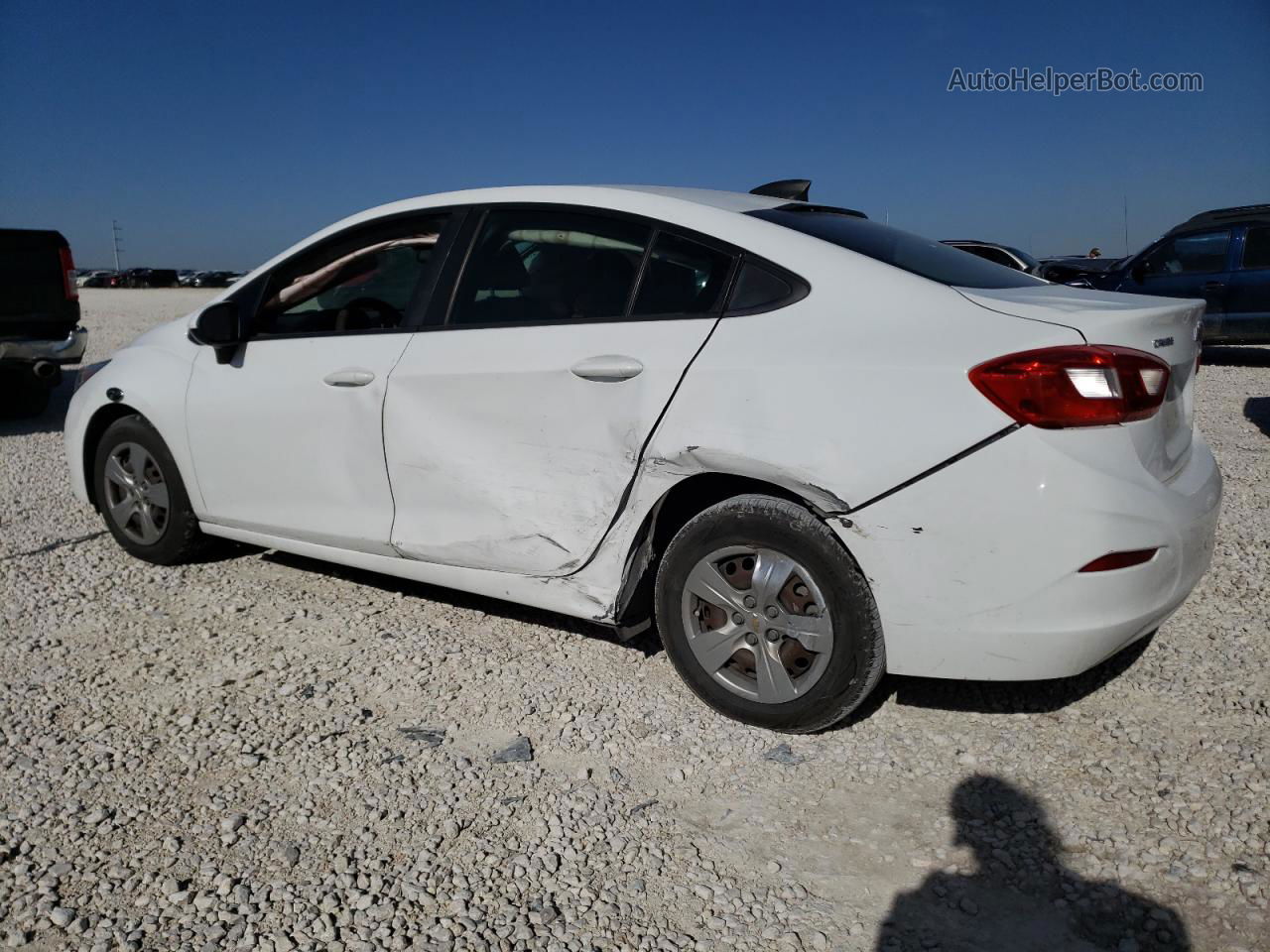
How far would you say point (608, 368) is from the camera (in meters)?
3.15

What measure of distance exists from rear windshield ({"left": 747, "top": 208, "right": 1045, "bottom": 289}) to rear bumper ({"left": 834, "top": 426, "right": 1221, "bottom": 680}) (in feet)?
2.30

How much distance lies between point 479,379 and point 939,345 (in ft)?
5.09

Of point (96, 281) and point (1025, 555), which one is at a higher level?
point (1025, 555)

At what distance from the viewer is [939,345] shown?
8.80 ft

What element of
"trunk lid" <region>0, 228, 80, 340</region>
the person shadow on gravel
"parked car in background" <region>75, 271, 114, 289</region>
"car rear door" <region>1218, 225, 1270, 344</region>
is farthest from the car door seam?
Answer: "parked car in background" <region>75, 271, 114, 289</region>

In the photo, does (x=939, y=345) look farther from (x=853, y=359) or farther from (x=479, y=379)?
(x=479, y=379)

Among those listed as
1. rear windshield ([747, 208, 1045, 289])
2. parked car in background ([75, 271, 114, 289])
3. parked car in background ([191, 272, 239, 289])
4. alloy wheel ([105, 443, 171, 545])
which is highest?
rear windshield ([747, 208, 1045, 289])

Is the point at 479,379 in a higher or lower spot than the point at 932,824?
higher

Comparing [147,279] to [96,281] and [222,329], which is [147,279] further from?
[222,329]

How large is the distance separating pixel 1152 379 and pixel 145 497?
13.9 ft

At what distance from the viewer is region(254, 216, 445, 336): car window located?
3.93 meters

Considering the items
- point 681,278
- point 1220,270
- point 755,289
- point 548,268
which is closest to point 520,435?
point 548,268

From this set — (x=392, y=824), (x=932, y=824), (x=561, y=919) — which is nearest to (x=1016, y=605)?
(x=932, y=824)

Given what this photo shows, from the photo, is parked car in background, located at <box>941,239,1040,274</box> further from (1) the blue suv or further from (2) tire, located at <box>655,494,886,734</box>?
(2) tire, located at <box>655,494,886,734</box>
